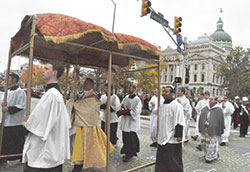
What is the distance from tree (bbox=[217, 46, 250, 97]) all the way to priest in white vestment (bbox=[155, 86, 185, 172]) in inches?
1231

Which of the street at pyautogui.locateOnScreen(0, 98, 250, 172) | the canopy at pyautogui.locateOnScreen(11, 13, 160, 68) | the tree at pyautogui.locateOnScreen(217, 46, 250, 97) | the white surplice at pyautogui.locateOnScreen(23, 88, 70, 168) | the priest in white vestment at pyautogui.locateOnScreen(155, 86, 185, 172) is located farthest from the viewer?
the tree at pyautogui.locateOnScreen(217, 46, 250, 97)

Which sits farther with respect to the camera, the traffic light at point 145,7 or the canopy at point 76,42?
the traffic light at point 145,7

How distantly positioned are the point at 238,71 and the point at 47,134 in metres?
35.0

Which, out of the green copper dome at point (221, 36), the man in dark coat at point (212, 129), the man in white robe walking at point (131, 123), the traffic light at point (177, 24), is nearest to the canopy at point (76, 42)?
→ the man in white robe walking at point (131, 123)

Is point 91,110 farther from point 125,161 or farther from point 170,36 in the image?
point 170,36

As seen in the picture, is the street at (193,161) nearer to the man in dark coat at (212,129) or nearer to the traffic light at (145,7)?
the man in dark coat at (212,129)

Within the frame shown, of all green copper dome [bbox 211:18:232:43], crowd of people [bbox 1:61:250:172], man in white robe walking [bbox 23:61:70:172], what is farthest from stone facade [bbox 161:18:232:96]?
man in white robe walking [bbox 23:61:70:172]

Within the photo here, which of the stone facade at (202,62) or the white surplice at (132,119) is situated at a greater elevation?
the stone facade at (202,62)

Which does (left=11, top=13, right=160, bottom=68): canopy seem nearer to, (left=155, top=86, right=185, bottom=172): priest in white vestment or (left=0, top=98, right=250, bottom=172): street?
(left=155, top=86, right=185, bottom=172): priest in white vestment

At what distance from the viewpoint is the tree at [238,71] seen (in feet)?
102

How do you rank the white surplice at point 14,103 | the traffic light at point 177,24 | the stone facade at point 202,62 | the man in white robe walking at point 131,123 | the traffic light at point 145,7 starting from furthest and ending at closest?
the stone facade at point 202,62, the traffic light at point 177,24, the traffic light at point 145,7, the man in white robe walking at point 131,123, the white surplice at point 14,103

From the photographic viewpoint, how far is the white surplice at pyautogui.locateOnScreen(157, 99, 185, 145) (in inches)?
163

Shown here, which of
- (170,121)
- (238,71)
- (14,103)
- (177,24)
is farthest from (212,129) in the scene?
(238,71)

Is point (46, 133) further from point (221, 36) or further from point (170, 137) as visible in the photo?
point (221, 36)
